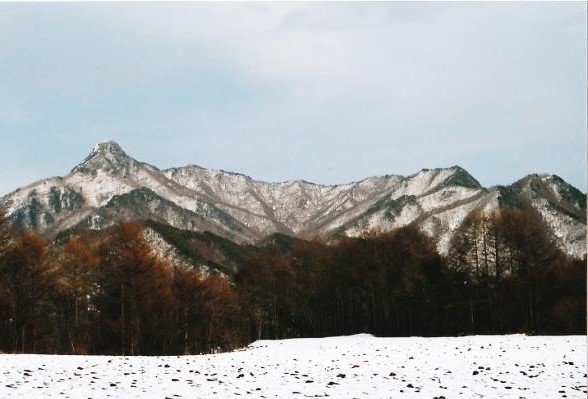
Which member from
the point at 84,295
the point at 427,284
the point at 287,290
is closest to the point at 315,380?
the point at 84,295

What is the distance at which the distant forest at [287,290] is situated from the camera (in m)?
56.5

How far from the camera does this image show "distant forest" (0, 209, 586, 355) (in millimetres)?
56469

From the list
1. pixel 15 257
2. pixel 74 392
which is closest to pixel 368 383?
pixel 74 392

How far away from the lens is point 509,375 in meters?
22.1

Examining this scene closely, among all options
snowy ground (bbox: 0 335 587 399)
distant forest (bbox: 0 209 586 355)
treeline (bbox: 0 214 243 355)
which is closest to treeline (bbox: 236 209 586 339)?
distant forest (bbox: 0 209 586 355)

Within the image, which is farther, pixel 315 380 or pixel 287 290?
pixel 287 290

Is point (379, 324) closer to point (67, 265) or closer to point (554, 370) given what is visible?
point (67, 265)

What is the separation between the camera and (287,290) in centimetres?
9488

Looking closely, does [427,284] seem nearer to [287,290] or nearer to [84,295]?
[287,290]

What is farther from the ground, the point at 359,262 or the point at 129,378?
the point at 359,262

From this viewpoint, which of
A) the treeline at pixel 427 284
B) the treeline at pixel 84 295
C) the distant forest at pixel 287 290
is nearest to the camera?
the treeline at pixel 84 295

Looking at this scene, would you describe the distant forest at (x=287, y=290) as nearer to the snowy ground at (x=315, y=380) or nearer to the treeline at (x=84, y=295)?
the treeline at (x=84, y=295)

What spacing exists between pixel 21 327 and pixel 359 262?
48.1 m

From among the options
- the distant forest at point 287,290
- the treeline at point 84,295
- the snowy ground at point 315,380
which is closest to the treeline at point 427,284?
the distant forest at point 287,290
